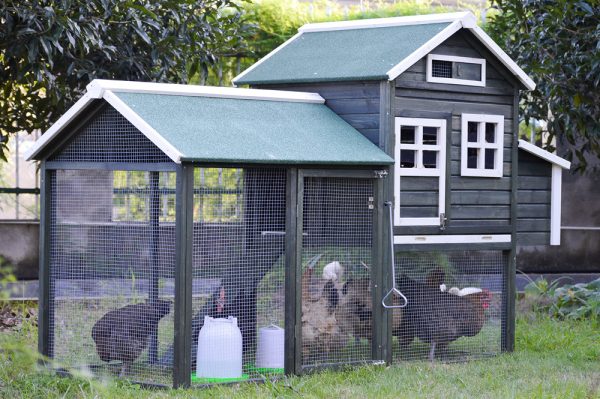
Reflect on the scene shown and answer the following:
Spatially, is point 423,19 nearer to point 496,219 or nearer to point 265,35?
point 496,219

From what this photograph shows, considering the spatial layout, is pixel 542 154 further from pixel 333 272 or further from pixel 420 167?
pixel 333 272

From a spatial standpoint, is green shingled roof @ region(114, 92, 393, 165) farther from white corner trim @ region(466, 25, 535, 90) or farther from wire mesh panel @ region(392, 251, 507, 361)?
white corner trim @ region(466, 25, 535, 90)

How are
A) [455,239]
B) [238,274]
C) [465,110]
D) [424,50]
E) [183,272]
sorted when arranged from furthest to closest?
[465,110] < [455,239] < [424,50] < [238,274] < [183,272]

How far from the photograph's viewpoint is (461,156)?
7996mm

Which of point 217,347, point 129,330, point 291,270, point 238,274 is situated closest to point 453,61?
point 291,270

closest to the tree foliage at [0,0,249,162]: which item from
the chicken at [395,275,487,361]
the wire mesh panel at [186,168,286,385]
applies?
the wire mesh panel at [186,168,286,385]

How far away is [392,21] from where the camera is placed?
853 cm

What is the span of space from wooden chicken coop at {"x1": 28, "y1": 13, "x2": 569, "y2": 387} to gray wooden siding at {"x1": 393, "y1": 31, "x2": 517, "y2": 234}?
1 cm

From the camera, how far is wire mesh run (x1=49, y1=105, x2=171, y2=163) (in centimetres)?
678

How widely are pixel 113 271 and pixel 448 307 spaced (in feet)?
8.88

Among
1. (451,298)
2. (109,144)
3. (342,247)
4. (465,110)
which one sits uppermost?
(465,110)

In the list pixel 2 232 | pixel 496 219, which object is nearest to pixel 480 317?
pixel 496 219

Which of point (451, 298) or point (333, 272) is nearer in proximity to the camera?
point (333, 272)

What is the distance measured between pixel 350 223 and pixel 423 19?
1.96 metres
